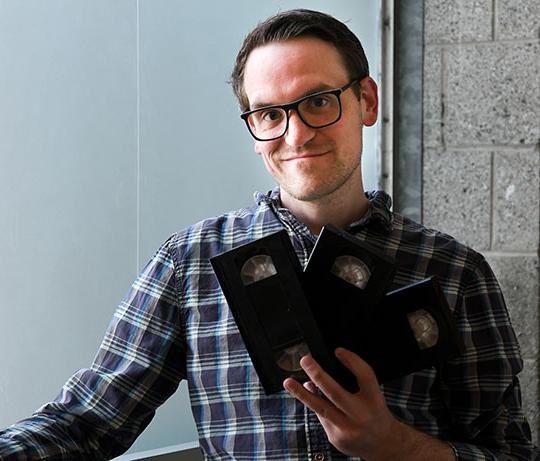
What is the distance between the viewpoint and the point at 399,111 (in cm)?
226

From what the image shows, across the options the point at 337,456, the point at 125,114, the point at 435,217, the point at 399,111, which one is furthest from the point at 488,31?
the point at 337,456

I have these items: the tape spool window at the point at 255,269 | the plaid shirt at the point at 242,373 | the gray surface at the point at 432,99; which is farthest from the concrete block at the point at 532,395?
the tape spool window at the point at 255,269

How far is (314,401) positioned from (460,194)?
1.14 metres

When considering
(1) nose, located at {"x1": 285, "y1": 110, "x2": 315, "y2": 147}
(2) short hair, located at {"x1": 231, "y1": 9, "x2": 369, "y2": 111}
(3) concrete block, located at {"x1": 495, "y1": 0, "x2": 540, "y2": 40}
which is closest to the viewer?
(1) nose, located at {"x1": 285, "y1": 110, "x2": 315, "y2": 147}

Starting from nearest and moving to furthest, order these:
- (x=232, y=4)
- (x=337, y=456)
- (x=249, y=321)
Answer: (x=249, y=321) < (x=337, y=456) < (x=232, y=4)

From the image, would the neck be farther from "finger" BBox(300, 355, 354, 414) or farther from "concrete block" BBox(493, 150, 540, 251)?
"concrete block" BBox(493, 150, 540, 251)

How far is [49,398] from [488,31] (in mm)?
1257

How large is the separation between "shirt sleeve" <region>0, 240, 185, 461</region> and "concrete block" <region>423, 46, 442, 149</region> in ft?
2.89

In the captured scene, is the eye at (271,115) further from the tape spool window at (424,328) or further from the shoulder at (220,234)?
the tape spool window at (424,328)

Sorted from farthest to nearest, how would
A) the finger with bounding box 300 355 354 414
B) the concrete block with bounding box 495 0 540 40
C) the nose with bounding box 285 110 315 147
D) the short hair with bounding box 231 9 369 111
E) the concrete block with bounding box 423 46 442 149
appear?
1. the concrete block with bounding box 423 46 442 149
2. the concrete block with bounding box 495 0 540 40
3. the short hair with bounding box 231 9 369 111
4. the nose with bounding box 285 110 315 147
5. the finger with bounding box 300 355 354 414

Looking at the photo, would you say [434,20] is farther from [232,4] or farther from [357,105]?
[357,105]

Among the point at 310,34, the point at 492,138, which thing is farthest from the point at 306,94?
the point at 492,138

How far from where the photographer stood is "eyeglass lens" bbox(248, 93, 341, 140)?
1.43 metres

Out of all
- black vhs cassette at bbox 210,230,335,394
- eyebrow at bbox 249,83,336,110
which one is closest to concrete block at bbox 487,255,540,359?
eyebrow at bbox 249,83,336,110
